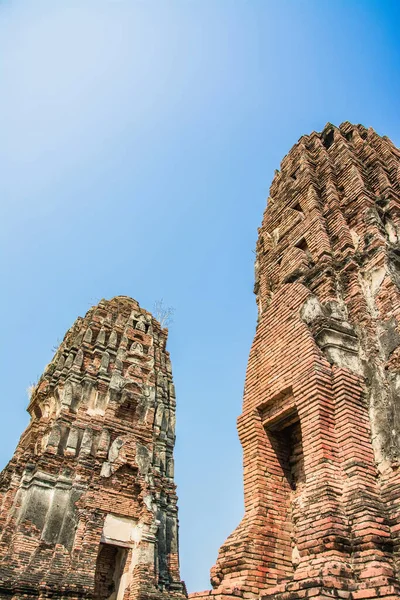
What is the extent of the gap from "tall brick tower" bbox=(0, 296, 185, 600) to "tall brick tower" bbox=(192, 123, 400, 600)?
36.3 ft

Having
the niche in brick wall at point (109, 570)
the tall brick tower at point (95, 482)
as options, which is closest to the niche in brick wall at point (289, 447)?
the tall brick tower at point (95, 482)

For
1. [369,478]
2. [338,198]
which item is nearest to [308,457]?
[369,478]

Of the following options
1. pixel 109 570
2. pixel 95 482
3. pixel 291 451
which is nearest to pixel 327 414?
pixel 291 451

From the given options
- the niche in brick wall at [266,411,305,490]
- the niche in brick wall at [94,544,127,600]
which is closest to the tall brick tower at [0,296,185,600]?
the niche in brick wall at [94,544,127,600]

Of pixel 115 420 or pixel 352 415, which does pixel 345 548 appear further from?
pixel 115 420

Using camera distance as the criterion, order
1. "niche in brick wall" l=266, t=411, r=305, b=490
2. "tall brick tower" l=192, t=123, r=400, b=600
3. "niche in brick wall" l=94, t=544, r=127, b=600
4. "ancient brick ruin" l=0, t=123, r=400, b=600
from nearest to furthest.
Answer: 1. "tall brick tower" l=192, t=123, r=400, b=600
2. "ancient brick ruin" l=0, t=123, r=400, b=600
3. "niche in brick wall" l=266, t=411, r=305, b=490
4. "niche in brick wall" l=94, t=544, r=127, b=600

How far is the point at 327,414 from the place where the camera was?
6.18 m

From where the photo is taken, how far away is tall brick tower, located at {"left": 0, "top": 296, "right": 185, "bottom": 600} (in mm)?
15211

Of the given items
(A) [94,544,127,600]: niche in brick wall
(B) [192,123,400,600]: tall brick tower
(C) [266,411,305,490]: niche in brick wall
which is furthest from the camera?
(A) [94,544,127,600]: niche in brick wall

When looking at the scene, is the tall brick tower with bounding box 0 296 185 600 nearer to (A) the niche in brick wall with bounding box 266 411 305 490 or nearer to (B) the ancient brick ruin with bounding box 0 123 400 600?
(B) the ancient brick ruin with bounding box 0 123 400 600

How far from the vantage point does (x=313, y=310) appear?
24.8 ft

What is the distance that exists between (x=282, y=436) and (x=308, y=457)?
59.8 inches

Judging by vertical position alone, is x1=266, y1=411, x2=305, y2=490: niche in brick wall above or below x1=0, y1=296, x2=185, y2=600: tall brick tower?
below

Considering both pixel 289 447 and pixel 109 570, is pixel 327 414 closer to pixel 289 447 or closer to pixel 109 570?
pixel 289 447
